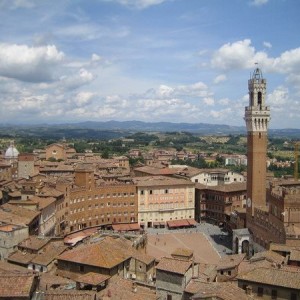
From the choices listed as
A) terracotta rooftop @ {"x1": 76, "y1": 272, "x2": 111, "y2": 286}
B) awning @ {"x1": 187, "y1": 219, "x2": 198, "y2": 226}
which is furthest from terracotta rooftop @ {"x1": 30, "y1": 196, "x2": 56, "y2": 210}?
awning @ {"x1": 187, "y1": 219, "x2": 198, "y2": 226}

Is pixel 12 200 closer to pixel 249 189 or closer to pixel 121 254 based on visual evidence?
pixel 121 254

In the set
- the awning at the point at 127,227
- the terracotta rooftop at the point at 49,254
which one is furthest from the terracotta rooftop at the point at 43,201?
the awning at the point at 127,227

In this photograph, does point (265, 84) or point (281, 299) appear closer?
point (281, 299)

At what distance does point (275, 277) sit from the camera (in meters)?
32.4

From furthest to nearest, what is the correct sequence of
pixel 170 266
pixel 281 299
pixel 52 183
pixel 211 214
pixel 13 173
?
pixel 13 173 < pixel 211 214 < pixel 52 183 < pixel 170 266 < pixel 281 299

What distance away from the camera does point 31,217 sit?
2140 inches

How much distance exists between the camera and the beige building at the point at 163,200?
277 ft

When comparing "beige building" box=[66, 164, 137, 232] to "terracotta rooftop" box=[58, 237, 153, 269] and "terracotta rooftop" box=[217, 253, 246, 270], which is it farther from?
"terracotta rooftop" box=[217, 253, 246, 270]

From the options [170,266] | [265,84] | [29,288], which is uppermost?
[265,84]

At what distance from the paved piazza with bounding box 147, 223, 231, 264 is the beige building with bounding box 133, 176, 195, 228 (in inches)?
132

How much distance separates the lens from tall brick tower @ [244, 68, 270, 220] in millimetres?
68438

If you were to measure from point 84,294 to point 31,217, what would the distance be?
91.8 ft

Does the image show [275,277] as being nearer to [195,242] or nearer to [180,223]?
[195,242]

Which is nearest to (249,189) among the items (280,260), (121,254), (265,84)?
(265,84)
